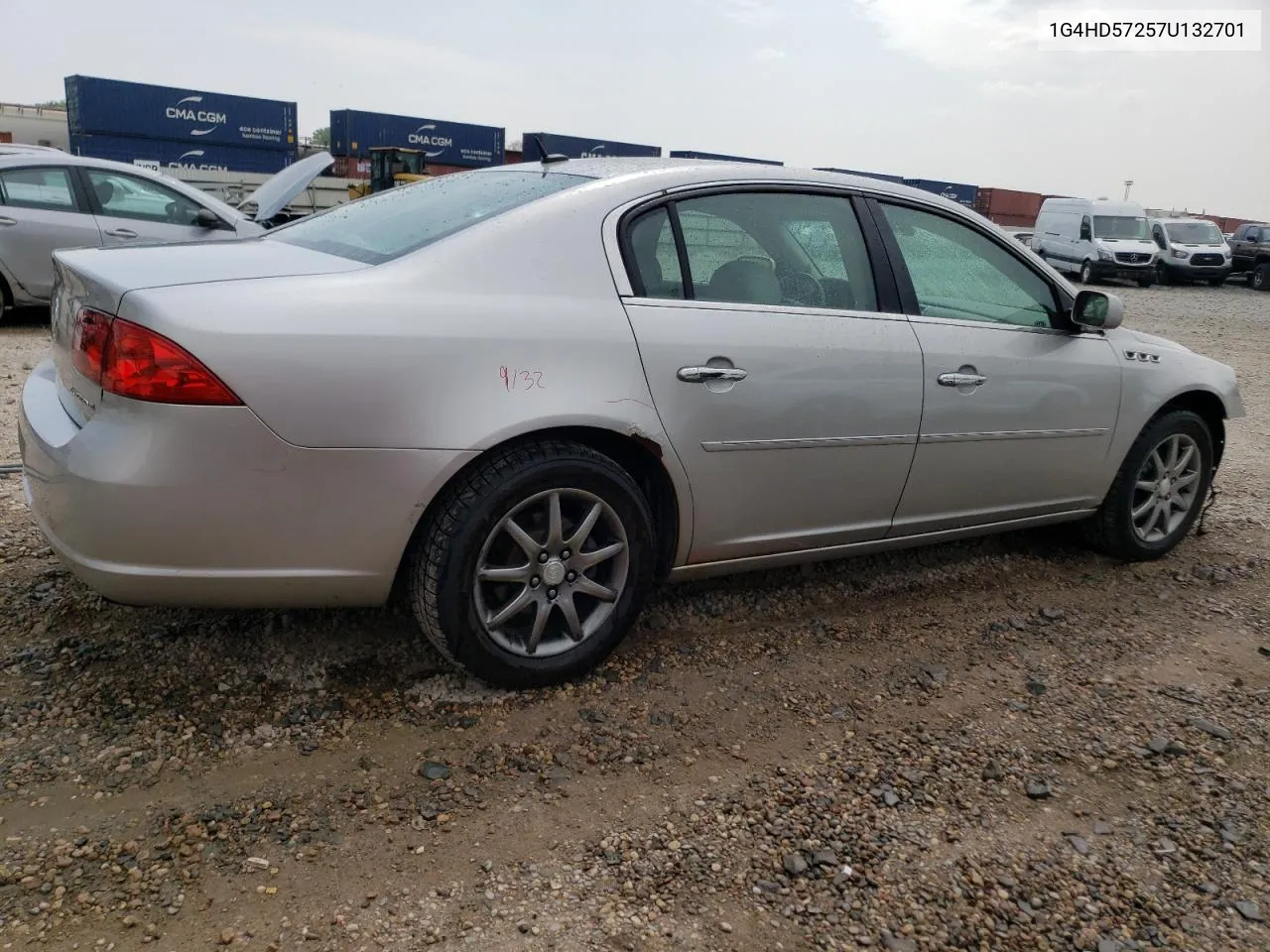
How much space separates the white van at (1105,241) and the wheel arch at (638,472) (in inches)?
998

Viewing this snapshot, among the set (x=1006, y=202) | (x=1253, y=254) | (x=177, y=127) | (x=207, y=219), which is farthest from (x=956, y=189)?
(x=207, y=219)

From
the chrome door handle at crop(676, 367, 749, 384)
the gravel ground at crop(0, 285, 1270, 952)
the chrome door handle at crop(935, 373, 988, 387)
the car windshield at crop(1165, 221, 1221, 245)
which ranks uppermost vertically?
the car windshield at crop(1165, 221, 1221, 245)

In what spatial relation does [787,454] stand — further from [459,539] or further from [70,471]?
[70,471]

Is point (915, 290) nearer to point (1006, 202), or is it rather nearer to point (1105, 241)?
point (1105, 241)

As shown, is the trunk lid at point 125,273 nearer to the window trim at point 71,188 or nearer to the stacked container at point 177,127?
the window trim at point 71,188

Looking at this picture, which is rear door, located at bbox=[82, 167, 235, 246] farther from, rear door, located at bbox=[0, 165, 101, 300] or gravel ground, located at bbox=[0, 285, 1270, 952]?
gravel ground, located at bbox=[0, 285, 1270, 952]

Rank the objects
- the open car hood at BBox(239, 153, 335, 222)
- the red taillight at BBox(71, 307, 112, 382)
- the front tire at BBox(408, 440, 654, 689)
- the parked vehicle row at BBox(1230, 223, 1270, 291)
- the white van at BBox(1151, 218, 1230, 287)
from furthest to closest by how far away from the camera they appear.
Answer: the parked vehicle row at BBox(1230, 223, 1270, 291)
the white van at BBox(1151, 218, 1230, 287)
the open car hood at BBox(239, 153, 335, 222)
the front tire at BBox(408, 440, 654, 689)
the red taillight at BBox(71, 307, 112, 382)

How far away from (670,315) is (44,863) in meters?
2.07

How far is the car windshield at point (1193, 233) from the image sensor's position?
26.8m

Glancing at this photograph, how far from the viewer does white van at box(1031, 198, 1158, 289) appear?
25.0 meters

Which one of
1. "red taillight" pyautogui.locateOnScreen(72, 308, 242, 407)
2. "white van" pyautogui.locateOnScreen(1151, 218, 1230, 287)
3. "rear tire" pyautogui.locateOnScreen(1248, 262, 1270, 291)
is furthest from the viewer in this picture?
"rear tire" pyautogui.locateOnScreen(1248, 262, 1270, 291)

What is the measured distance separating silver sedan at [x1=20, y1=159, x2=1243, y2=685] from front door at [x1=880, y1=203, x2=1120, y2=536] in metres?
0.01

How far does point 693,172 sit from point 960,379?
1203 millimetres

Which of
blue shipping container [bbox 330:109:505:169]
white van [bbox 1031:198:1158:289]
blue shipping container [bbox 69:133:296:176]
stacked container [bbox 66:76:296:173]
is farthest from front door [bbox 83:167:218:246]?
blue shipping container [bbox 330:109:505:169]
